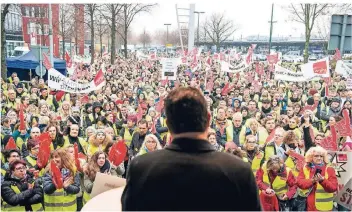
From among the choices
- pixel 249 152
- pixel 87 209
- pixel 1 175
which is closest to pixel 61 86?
pixel 1 175

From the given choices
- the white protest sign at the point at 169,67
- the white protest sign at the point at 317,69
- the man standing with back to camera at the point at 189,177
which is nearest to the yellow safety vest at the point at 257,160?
the man standing with back to camera at the point at 189,177

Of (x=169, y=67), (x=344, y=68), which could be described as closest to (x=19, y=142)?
(x=169, y=67)

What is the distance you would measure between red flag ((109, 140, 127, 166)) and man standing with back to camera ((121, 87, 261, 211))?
3120 mm

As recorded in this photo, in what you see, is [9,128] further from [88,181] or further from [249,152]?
[249,152]

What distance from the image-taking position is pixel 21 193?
3.64 metres

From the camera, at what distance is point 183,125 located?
1.27 metres

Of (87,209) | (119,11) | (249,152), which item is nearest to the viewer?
(87,209)

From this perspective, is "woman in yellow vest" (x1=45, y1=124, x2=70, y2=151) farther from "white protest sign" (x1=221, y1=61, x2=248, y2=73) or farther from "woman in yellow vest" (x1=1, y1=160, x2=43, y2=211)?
"white protest sign" (x1=221, y1=61, x2=248, y2=73)

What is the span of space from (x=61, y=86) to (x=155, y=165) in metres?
6.57

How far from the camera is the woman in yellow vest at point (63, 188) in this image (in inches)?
150

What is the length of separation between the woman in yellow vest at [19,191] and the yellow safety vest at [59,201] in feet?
0.30

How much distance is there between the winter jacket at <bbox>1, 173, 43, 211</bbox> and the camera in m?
3.59

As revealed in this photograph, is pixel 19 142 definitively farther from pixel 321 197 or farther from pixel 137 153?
pixel 321 197

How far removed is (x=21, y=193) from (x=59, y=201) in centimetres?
39
